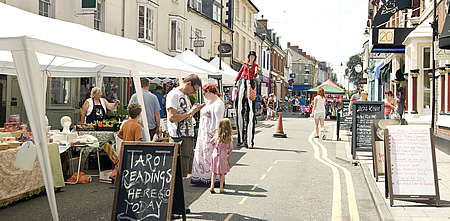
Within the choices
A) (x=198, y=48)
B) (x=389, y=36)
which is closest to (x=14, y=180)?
(x=389, y=36)

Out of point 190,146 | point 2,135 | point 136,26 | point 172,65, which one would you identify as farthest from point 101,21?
point 190,146

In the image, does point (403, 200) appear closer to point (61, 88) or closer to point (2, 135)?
point (2, 135)

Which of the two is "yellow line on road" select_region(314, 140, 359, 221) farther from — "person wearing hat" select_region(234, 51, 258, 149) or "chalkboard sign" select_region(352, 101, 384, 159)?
"person wearing hat" select_region(234, 51, 258, 149)

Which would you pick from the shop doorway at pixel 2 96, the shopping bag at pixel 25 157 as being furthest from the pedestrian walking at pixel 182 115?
the shop doorway at pixel 2 96

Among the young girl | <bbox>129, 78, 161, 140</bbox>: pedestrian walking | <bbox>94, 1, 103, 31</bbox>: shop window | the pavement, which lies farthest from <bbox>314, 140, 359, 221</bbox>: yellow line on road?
<bbox>94, 1, 103, 31</bbox>: shop window

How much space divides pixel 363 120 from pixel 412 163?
147 inches

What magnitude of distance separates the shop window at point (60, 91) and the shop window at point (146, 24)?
5054 millimetres

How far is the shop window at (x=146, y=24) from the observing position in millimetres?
20062

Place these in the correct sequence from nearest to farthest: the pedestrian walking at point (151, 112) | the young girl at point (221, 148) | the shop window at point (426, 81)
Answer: the young girl at point (221, 148)
the pedestrian walking at point (151, 112)
the shop window at point (426, 81)

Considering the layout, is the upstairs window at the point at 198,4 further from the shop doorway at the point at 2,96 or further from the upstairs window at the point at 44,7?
the shop doorway at the point at 2,96

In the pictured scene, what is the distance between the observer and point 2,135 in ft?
20.4

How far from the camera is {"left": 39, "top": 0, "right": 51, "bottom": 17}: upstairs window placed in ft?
46.2

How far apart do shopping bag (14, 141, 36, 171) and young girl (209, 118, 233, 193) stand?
264 cm

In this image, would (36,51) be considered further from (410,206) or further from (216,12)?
(216,12)
